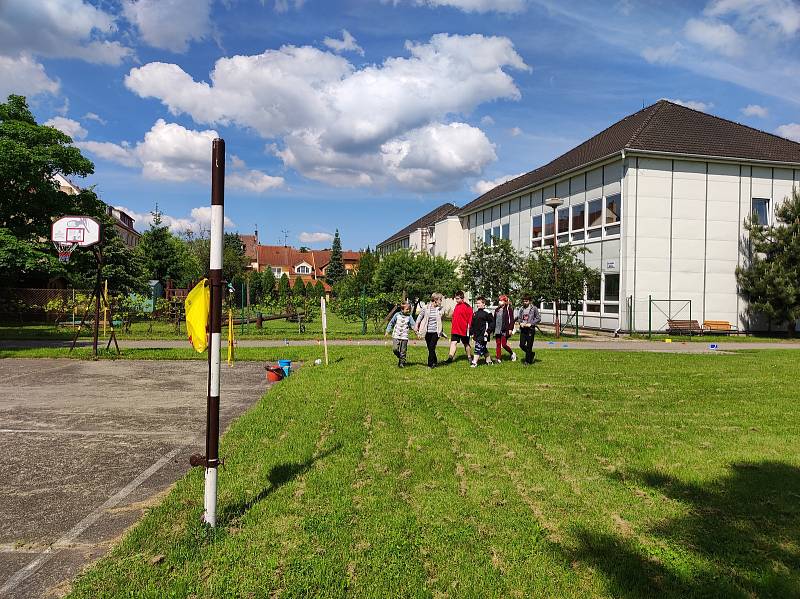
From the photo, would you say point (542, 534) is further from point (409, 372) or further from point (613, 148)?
point (613, 148)

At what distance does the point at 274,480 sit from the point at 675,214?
26.8 metres

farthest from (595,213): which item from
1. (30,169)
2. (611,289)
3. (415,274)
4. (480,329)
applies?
(30,169)

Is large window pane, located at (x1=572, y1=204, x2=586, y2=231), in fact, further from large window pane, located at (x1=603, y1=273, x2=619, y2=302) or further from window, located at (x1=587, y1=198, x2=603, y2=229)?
large window pane, located at (x1=603, y1=273, x2=619, y2=302)

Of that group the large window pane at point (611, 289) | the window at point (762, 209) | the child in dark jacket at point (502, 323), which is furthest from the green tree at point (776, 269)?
the child in dark jacket at point (502, 323)

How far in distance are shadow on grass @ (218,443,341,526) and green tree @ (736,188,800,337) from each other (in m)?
26.8

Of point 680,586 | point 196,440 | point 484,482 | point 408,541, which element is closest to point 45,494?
point 196,440

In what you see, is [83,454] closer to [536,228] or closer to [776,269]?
[776,269]

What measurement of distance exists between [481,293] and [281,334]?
36.3 feet

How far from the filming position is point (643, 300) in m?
26.9

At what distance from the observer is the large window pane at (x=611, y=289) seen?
90.9 feet

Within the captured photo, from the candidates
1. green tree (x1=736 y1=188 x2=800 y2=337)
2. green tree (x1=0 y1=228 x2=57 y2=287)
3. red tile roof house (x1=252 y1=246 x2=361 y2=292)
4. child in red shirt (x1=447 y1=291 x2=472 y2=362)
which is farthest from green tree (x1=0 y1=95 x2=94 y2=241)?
red tile roof house (x1=252 y1=246 x2=361 y2=292)

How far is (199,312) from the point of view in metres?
4.38

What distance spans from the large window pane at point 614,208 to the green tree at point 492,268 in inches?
198

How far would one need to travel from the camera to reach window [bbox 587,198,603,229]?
96.2 feet
